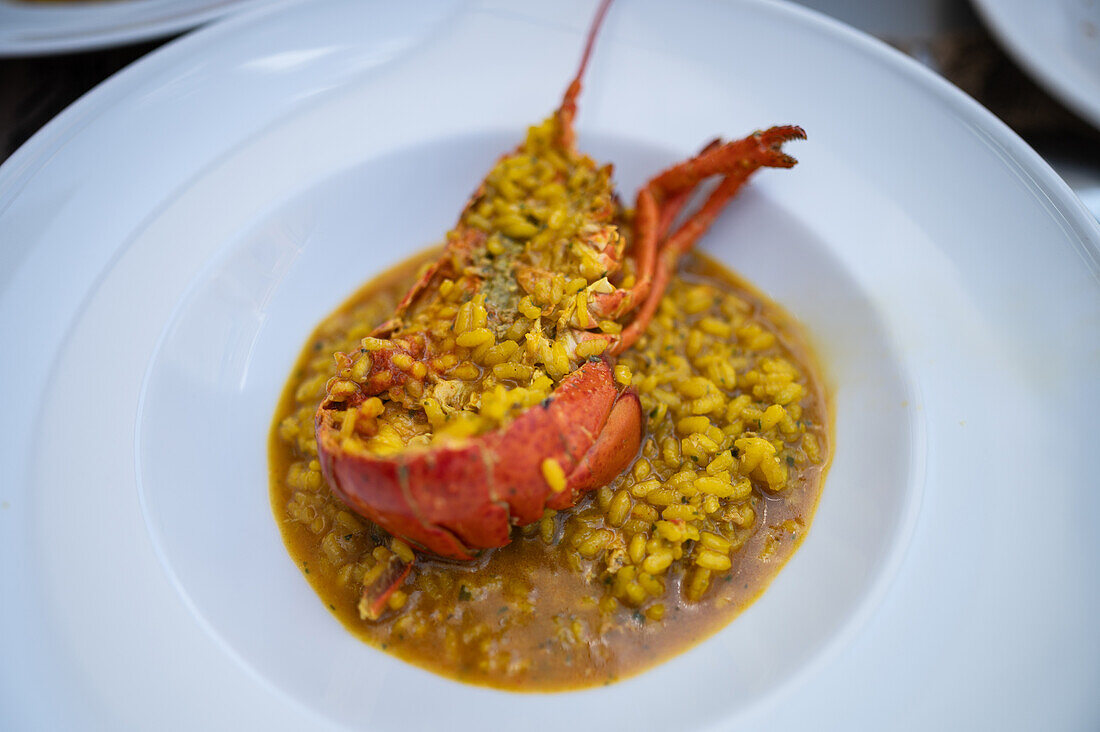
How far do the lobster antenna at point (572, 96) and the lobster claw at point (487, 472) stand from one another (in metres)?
0.95

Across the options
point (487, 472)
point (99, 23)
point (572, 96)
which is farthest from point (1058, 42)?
point (99, 23)

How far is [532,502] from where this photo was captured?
2.09 meters

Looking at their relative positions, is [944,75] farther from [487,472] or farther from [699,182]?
[487,472]

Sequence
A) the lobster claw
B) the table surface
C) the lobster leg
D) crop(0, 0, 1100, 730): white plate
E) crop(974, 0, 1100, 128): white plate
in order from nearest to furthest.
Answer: crop(0, 0, 1100, 730): white plate
the lobster claw
the lobster leg
crop(974, 0, 1100, 128): white plate
the table surface

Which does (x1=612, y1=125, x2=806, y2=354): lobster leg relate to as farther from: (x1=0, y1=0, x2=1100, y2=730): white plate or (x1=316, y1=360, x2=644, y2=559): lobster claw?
(x1=316, y1=360, x2=644, y2=559): lobster claw

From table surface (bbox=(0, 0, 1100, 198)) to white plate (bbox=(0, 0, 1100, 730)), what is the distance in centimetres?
71

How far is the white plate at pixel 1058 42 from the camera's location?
106 inches

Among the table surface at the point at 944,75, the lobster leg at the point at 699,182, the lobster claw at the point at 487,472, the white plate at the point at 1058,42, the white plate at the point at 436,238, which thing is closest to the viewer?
the white plate at the point at 436,238

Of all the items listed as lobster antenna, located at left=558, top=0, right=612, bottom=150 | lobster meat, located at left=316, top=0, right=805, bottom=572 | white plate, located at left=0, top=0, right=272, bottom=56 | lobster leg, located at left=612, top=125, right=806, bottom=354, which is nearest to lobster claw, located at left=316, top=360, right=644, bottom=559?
lobster meat, located at left=316, top=0, right=805, bottom=572

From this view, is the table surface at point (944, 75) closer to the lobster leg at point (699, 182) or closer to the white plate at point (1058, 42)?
the white plate at point (1058, 42)

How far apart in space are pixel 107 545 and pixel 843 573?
76.1 inches

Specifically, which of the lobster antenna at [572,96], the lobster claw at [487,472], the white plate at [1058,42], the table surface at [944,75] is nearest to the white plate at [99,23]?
the table surface at [944,75]

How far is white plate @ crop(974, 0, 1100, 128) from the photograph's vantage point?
2688mm

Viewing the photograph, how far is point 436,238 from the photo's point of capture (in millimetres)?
3008
